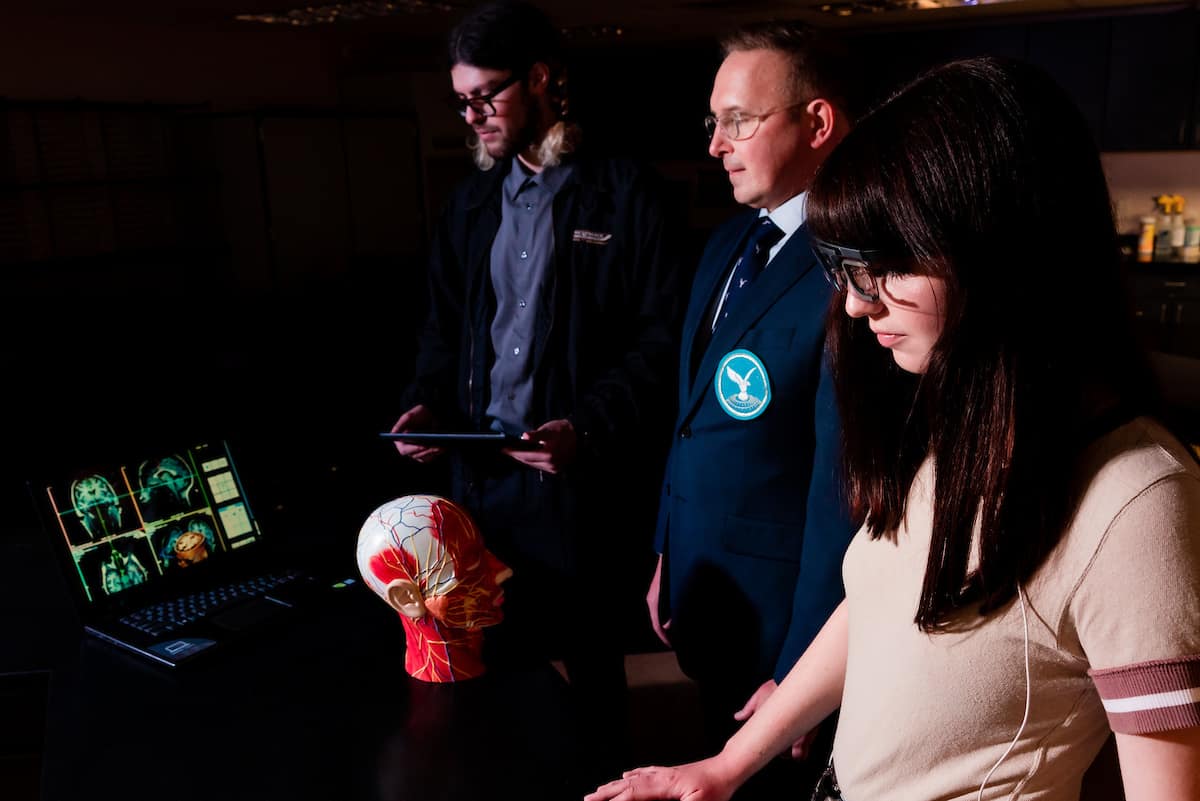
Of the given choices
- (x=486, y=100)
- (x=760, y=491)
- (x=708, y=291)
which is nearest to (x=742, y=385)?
(x=760, y=491)

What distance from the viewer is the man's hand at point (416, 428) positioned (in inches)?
74.0

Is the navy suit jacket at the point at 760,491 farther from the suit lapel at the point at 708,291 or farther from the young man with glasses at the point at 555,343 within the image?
the young man with glasses at the point at 555,343

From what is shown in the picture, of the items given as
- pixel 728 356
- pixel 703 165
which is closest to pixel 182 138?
pixel 703 165

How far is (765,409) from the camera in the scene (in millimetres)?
1364

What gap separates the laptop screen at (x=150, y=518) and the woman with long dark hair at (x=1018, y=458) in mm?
1213

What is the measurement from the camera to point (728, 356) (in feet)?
4.64

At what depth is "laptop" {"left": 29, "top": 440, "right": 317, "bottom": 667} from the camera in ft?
4.74

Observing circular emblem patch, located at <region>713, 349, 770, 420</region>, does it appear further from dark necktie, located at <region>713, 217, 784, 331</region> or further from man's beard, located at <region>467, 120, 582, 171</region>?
man's beard, located at <region>467, 120, 582, 171</region>

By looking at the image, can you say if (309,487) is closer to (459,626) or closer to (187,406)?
(459,626)

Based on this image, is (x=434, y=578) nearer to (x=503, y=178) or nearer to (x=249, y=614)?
(x=249, y=614)

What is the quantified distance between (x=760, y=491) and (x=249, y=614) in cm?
82

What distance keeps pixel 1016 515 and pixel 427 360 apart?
1.62 m

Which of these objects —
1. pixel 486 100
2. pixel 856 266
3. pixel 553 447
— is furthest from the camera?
pixel 486 100

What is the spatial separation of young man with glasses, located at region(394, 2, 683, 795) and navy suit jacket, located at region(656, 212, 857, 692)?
1.07ft
